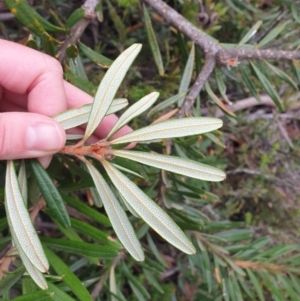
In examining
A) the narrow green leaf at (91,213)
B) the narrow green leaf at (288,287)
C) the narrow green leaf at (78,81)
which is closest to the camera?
the narrow green leaf at (91,213)

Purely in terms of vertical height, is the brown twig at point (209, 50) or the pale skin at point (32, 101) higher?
the brown twig at point (209, 50)

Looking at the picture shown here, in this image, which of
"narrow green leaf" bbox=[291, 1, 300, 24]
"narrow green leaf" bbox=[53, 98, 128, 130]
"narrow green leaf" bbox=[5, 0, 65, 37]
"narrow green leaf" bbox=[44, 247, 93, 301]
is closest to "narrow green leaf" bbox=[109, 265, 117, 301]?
"narrow green leaf" bbox=[44, 247, 93, 301]

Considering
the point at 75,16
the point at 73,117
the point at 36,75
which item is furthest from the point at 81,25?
the point at 73,117

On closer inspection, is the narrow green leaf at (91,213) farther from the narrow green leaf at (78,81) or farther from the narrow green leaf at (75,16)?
the narrow green leaf at (75,16)

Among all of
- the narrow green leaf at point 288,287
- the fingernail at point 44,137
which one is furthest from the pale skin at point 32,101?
the narrow green leaf at point 288,287

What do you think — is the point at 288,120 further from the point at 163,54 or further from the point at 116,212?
the point at 116,212
